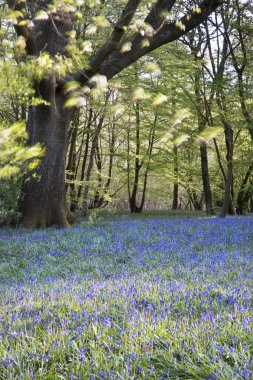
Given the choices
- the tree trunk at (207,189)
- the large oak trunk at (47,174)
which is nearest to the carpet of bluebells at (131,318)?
the large oak trunk at (47,174)

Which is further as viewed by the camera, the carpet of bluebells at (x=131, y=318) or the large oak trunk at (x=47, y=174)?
the large oak trunk at (x=47, y=174)

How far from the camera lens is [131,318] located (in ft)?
9.61

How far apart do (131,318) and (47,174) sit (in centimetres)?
869

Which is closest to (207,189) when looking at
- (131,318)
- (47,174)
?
(47,174)

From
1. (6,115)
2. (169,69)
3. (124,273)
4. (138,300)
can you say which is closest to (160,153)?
(169,69)

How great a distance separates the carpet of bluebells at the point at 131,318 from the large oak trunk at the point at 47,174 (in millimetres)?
4386

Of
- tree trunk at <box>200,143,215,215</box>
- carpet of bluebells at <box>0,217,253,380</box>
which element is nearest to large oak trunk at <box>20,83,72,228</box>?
carpet of bluebells at <box>0,217,253,380</box>

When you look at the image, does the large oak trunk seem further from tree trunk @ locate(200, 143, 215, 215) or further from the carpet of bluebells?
tree trunk @ locate(200, 143, 215, 215)

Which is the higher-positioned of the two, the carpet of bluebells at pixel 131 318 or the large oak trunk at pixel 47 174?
the large oak trunk at pixel 47 174

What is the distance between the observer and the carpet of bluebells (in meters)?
2.11

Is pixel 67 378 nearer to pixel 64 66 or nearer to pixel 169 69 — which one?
pixel 64 66

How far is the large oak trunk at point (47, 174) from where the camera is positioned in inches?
435

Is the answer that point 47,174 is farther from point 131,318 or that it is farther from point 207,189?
point 207,189

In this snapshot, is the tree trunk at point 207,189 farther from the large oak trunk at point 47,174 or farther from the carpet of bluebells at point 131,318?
the carpet of bluebells at point 131,318
